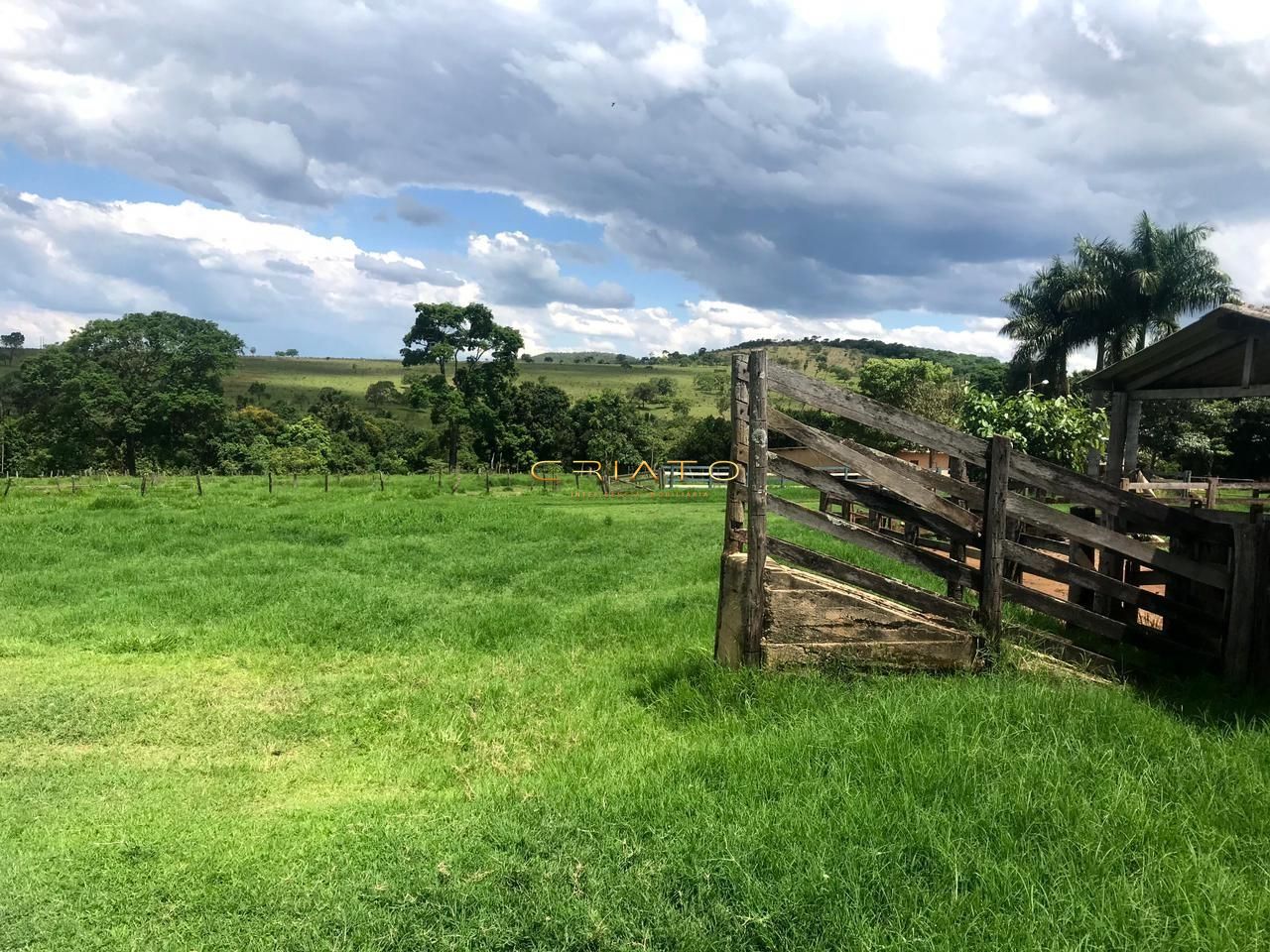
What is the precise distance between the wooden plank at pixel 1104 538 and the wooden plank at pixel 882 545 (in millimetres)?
626

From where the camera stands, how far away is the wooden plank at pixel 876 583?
5.97 metres

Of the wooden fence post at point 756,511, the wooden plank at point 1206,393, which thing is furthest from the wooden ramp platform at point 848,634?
the wooden plank at point 1206,393

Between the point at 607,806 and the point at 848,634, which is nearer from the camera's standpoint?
the point at 607,806

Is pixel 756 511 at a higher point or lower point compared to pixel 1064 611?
higher

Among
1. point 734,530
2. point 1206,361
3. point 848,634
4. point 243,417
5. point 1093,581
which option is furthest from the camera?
point 243,417

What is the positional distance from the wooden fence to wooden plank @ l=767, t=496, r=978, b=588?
0.5 inches

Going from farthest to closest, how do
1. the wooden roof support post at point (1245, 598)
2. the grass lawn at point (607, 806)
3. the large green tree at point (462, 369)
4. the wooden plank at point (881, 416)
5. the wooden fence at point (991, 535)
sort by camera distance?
the large green tree at point (462, 369) → the wooden plank at point (881, 416) → the wooden fence at point (991, 535) → the wooden roof support post at point (1245, 598) → the grass lawn at point (607, 806)

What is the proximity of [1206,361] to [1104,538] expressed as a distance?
13.0ft

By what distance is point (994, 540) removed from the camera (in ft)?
19.4

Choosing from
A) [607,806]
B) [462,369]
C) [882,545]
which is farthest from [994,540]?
[462,369]

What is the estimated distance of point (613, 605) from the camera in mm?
10641

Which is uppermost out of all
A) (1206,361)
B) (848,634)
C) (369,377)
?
(369,377)

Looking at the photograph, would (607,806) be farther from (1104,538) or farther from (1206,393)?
(1206,393)

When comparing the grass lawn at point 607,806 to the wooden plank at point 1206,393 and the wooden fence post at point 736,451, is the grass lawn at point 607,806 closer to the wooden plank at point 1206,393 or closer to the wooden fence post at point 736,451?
the wooden fence post at point 736,451
